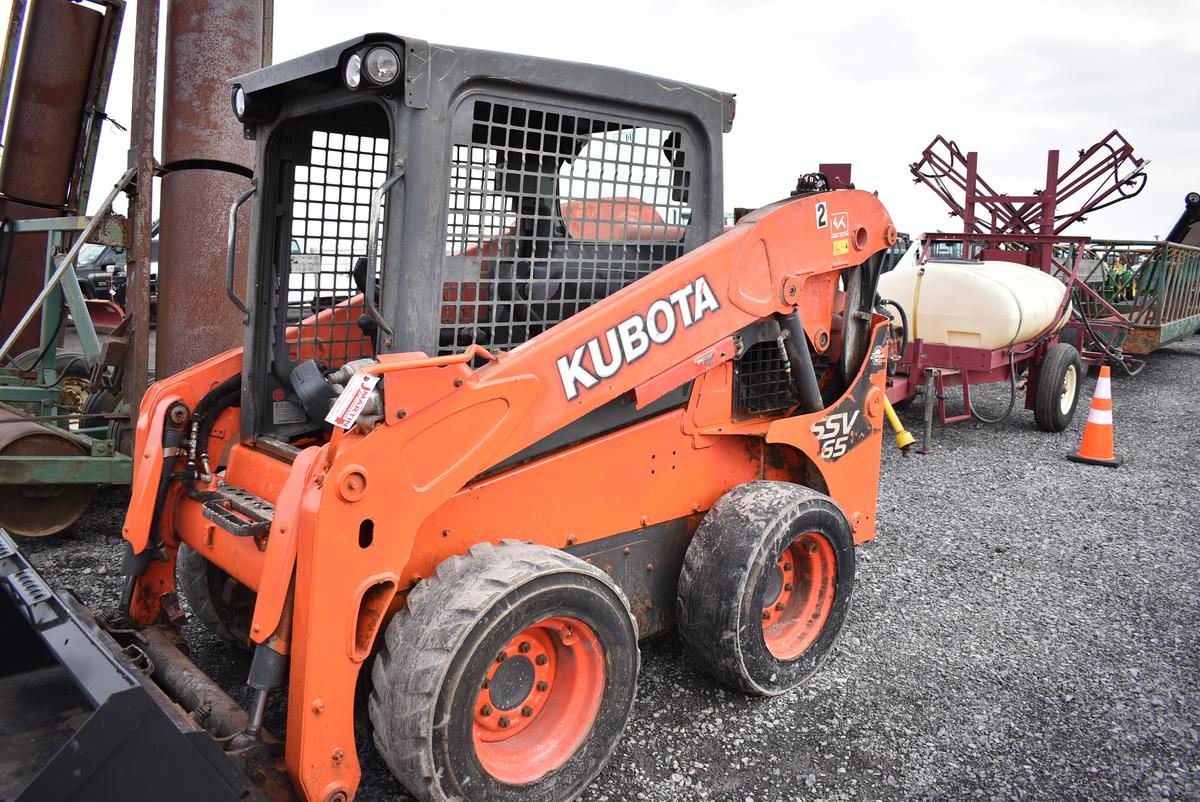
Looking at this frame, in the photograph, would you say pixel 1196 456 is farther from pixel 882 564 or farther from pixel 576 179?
pixel 576 179

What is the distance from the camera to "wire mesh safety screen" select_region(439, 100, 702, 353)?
2.79 meters

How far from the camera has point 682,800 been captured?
282cm

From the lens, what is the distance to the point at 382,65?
2.47 metres

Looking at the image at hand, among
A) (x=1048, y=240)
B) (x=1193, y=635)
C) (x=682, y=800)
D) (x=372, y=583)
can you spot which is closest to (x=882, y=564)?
(x=1193, y=635)

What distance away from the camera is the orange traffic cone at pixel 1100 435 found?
7555 mm

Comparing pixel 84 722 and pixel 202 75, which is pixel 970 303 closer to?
pixel 202 75

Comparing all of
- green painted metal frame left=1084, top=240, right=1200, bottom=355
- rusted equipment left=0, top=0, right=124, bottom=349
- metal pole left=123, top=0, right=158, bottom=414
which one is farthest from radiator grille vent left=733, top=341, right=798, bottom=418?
green painted metal frame left=1084, top=240, right=1200, bottom=355

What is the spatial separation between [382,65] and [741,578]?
2046 millimetres

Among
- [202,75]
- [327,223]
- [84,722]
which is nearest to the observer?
[84,722]

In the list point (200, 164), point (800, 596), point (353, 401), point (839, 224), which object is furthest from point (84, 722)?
point (200, 164)

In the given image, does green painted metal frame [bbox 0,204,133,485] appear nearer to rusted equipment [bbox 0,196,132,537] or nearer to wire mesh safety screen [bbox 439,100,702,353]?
rusted equipment [bbox 0,196,132,537]

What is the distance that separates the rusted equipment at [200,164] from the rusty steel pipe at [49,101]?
6.35 feet

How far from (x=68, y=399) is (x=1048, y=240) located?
9681 mm

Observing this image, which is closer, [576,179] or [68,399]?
[576,179]
